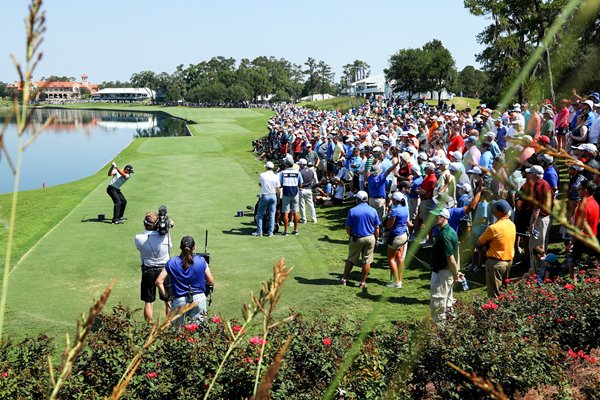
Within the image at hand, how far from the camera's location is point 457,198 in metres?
12.2

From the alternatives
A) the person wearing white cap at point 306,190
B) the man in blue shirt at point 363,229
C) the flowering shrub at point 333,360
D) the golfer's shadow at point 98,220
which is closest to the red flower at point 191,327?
the flowering shrub at point 333,360

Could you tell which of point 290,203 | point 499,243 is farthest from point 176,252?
point 499,243

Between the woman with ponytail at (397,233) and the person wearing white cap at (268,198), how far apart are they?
427 cm

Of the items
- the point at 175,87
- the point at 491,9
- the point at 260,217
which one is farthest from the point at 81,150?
the point at 175,87

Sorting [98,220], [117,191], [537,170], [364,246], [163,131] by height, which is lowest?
[163,131]

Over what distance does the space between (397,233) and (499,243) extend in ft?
7.68

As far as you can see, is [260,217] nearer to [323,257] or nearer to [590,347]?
[323,257]

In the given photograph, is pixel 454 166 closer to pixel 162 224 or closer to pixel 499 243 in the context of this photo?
pixel 499 243

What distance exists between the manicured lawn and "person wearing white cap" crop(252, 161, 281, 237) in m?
0.43

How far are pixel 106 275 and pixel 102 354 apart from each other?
226 inches

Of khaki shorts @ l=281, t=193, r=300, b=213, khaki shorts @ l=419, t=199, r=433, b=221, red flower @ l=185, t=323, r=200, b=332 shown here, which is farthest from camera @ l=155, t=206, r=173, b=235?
khaki shorts @ l=281, t=193, r=300, b=213

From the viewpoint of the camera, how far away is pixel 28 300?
1045 cm

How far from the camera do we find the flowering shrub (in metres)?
6.00

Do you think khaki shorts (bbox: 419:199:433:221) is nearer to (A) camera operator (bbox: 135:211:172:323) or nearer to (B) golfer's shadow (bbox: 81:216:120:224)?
(A) camera operator (bbox: 135:211:172:323)
